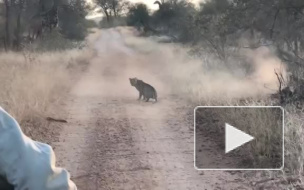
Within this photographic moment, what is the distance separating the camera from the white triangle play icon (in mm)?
5570

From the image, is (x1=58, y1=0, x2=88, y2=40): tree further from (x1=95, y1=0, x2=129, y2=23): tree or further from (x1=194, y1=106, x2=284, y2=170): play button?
(x1=194, y1=106, x2=284, y2=170): play button

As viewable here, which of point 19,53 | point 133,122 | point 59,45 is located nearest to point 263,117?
point 133,122

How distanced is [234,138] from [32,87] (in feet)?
18.2

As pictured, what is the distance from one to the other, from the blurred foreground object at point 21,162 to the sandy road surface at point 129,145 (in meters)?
3.89

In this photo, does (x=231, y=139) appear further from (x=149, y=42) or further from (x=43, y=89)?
(x=149, y=42)

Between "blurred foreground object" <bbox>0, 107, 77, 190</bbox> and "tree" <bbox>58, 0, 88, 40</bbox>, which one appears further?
"tree" <bbox>58, 0, 88, 40</bbox>

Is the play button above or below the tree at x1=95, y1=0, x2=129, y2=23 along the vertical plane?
below

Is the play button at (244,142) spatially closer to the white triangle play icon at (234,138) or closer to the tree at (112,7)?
the white triangle play icon at (234,138)

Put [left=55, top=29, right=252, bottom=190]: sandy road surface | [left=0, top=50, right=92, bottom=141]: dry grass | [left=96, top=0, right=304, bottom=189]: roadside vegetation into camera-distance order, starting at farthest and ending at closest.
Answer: [left=0, top=50, right=92, bottom=141]: dry grass → [left=96, top=0, right=304, bottom=189]: roadside vegetation → [left=55, top=29, right=252, bottom=190]: sandy road surface

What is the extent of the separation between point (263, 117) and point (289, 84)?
9.54 ft

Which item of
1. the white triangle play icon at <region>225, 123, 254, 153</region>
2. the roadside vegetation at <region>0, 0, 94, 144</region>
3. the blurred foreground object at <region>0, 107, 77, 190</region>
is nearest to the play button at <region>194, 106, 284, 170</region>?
the white triangle play icon at <region>225, 123, 254, 153</region>

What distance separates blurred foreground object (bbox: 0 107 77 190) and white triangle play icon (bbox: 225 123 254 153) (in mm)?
4421

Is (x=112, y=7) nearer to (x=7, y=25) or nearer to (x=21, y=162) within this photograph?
(x=7, y=25)

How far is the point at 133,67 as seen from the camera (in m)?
17.6
